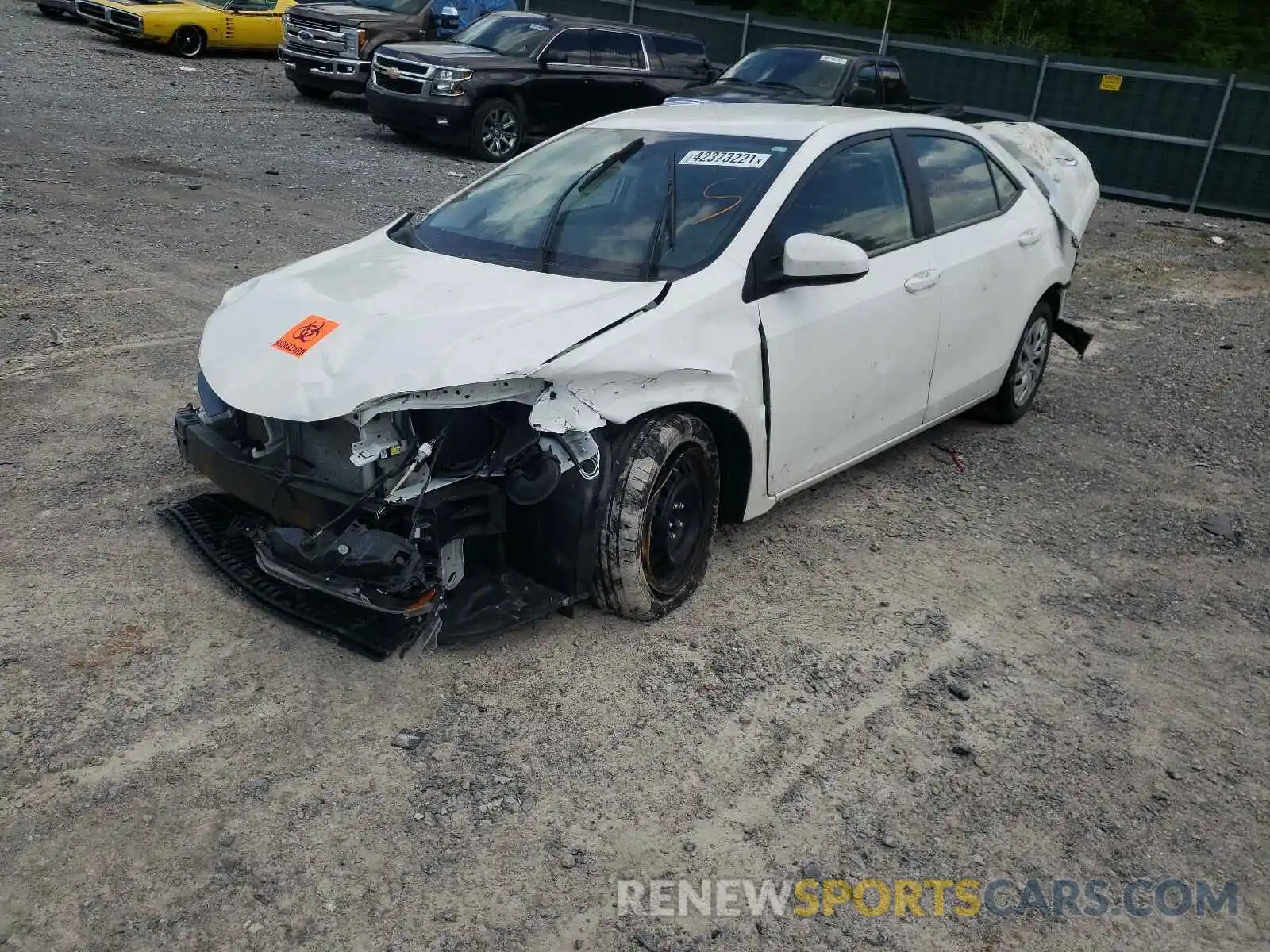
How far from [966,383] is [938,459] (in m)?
0.52

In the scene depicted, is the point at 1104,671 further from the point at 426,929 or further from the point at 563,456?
the point at 426,929

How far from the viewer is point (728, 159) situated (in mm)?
4645

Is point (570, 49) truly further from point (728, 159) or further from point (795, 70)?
point (728, 159)

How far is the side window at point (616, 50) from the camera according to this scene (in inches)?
576

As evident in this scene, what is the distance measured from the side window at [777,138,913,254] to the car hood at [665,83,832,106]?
8.13 m

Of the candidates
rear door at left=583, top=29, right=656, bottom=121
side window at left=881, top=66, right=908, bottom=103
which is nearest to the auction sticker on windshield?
side window at left=881, top=66, right=908, bottom=103

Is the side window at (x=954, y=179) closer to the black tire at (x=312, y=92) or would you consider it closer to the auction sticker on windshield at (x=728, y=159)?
the auction sticker on windshield at (x=728, y=159)

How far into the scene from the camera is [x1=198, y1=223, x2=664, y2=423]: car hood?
357cm

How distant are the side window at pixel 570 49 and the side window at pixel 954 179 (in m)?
9.55

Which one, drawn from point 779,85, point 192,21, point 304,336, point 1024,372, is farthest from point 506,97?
point 304,336

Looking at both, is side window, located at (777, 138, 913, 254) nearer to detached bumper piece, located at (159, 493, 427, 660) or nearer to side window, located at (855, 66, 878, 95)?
detached bumper piece, located at (159, 493, 427, 660)

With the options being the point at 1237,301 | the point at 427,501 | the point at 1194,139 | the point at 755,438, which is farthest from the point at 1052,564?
the point at 1194,139

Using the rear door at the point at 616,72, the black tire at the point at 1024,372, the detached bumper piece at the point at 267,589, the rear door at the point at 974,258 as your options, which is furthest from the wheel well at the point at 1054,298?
the rear door at the point at 616,72

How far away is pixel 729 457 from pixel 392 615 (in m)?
1.44
